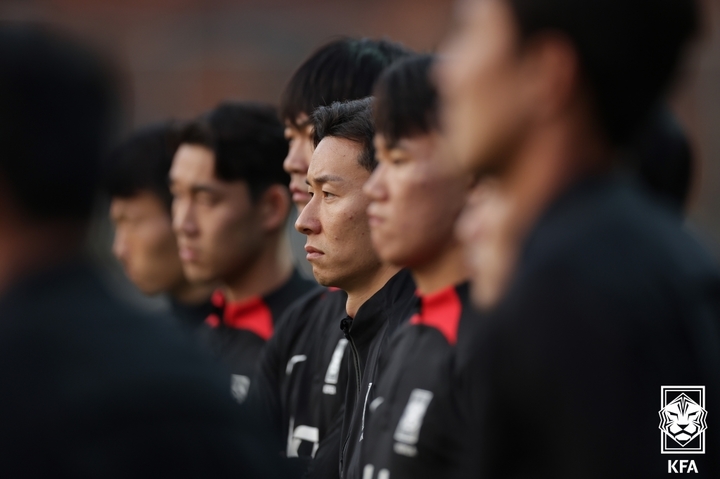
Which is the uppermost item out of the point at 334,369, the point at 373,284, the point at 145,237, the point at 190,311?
the point at 145,237

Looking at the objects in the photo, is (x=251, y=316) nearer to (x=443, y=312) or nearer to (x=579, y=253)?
(x=443, y=312)

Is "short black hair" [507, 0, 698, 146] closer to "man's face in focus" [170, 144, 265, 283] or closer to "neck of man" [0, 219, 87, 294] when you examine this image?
"neck of man" [0, 219, 87, 294]

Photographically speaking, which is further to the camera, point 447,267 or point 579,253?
point 447,267

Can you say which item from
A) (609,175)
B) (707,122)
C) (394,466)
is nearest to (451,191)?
(394,466)

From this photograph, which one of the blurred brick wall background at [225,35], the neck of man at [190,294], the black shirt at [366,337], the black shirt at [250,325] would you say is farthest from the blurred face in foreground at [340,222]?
the blurred brick wall background at [225,35]

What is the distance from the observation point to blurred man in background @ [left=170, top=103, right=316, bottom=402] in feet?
17.0

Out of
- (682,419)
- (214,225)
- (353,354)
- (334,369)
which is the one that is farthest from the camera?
(214,225)

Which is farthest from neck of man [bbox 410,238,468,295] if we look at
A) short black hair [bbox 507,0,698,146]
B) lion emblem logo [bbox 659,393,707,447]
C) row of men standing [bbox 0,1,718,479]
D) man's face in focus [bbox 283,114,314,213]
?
man's face in focus [bbox 283,114,314,213]

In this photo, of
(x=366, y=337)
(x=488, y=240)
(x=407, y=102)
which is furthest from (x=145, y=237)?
(x=488, y=240)

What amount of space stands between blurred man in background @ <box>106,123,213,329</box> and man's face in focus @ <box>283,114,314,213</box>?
71.4 inches

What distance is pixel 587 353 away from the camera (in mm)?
1593

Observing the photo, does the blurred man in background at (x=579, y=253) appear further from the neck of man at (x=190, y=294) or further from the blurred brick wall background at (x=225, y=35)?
the blurred brick wall background at (x=225, y=35)

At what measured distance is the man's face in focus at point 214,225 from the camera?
5180 millimetres

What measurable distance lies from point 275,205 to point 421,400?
291cm
